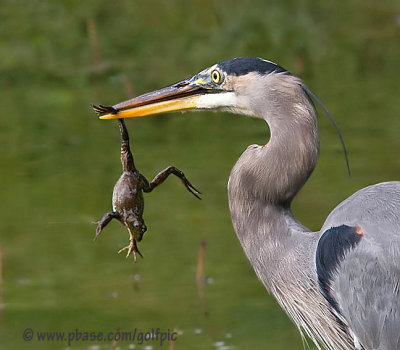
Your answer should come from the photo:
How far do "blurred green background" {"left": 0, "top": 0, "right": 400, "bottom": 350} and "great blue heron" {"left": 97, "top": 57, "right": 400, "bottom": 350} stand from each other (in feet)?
4.08

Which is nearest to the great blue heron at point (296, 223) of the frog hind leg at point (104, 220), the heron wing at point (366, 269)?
the heron wing at point (366, 269)

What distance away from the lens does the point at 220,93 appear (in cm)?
450

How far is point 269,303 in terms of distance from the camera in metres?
6.11

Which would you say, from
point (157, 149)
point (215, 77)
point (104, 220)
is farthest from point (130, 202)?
point (157, 149)

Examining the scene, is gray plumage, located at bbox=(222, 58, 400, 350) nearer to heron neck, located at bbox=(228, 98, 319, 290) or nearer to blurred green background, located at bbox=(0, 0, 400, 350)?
heron neck, located at bbox=(228, 98, 319, 290)

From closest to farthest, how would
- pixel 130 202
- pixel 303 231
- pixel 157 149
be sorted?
pixel 130 202, pixel 303 231, pixel 157 149

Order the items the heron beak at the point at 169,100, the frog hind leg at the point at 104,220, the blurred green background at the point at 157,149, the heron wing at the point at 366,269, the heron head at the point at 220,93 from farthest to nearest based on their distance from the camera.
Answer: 1. the blurred green background at the point at 157,149
2. the heron beak at the point at 169,100
3. the heron head at the point at 220,93
4. the heron wing at the point at 366,269
5. the frog hind leg at the point at 104,220

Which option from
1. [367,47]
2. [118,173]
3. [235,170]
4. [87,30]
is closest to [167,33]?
[87,30]

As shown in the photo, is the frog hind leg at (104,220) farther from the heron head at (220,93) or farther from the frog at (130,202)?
the heron head at (220,93)

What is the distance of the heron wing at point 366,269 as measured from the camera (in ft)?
14.0

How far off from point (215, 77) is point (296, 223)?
639mm

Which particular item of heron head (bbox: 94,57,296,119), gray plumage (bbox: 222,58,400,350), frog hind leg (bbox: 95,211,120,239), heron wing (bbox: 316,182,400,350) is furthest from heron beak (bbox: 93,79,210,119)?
heron wing (bbox: 316,182,400,350)

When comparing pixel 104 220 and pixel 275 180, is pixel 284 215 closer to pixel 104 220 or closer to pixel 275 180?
pixel 275 180

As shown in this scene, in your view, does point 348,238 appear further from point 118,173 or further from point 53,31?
point 53,31
